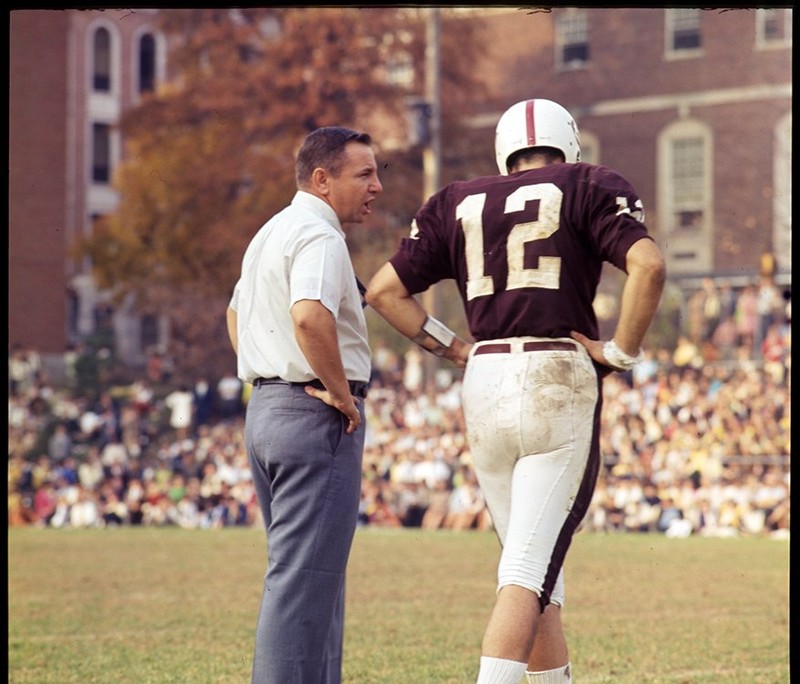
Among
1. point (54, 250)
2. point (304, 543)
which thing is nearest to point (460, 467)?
point (304, 543)

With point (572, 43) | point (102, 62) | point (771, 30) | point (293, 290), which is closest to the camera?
point (293, 290)

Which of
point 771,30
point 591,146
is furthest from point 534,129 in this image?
point 591,146

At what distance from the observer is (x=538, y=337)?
16.6 feet

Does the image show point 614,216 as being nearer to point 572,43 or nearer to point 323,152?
point 323,152

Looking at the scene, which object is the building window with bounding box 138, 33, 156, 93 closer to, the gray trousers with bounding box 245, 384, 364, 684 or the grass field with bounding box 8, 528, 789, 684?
the grass field with bounding box 8, 528, 789, 684

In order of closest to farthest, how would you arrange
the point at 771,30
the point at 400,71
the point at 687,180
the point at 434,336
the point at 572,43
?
the point at 434,336 → the point at 771,30 → the point at 400,71 → the point at 687,180 → the point at 572,43

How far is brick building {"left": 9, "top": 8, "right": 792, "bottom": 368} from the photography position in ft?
112

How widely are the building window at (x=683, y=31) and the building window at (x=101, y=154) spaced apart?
1707 cm

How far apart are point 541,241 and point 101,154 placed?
134 feet

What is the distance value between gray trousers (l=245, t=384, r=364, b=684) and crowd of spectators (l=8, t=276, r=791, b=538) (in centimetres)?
1491

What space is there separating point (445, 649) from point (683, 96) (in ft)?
99.5

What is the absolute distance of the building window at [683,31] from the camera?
34.7 metres

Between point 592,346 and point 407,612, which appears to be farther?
point 407,612

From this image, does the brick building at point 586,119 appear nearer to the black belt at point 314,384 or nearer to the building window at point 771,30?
the building window at point 771,30
